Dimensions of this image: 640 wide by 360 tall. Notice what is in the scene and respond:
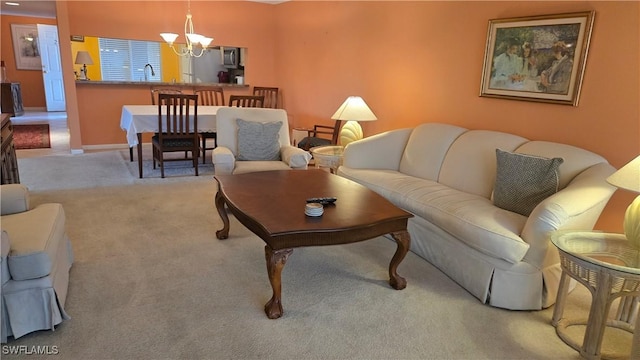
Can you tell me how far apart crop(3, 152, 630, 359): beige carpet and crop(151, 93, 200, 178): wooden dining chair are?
164 cm

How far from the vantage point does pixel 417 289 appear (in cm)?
247

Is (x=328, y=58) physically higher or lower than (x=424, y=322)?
higher

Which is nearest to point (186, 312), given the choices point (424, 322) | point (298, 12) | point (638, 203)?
point (424, 322)

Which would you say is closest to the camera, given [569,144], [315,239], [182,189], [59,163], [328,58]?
[315,239]

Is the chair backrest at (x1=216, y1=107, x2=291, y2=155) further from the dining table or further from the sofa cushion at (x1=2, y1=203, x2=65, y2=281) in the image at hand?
the sofa cushion at (x1=2, y1=203, x2=65, y2=281)

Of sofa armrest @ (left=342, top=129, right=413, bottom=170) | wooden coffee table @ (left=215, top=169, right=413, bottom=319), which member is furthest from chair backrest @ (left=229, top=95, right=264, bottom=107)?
wooden coffee table @ (left=215, top=169, right=413, bottom=319)

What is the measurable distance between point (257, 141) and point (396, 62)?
1794 millimetres

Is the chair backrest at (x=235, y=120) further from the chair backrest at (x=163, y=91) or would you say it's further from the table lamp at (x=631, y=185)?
the table lamp at (x=631, y=185)

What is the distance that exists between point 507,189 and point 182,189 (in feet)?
10.6

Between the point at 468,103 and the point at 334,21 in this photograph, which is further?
the point at 334,21

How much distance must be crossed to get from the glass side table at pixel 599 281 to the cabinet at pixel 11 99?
36.0 ft

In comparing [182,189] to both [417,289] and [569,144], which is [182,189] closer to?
[417,289]

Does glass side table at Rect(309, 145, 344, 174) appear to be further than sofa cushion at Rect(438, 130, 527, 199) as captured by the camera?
Yes

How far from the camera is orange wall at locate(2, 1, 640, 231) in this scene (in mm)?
2607
